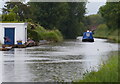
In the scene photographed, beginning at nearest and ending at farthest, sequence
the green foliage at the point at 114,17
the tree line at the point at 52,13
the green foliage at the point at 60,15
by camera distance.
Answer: the green foliage at the point at 114,17 < the tree line at the point at 52,13 < the green foliage at the point at 60,15

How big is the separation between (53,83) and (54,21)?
73.0m

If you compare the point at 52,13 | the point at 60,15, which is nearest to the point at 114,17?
the point at 52,13

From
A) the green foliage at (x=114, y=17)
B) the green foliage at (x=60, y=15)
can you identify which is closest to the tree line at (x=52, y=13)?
the green foliage at (x=60, y=15)

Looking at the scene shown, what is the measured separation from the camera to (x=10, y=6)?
8156cm

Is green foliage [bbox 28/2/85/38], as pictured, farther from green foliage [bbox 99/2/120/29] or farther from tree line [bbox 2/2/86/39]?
green foliage [bbox 99/2/120/29]

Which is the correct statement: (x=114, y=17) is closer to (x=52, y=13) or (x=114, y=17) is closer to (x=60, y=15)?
(x=52, y=13)

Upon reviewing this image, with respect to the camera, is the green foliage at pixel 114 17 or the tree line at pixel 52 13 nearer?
the green foliage at pixel 114 17

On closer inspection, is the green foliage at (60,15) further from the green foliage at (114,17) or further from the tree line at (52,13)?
the green foliage at (114,17)

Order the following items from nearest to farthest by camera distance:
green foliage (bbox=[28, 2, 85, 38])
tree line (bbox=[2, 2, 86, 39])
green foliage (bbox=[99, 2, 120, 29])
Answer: green foliage (bbox=[99, 2, 120, 29]) → tree line (bbox=[2, 2, 86, 39]) → green foliage (bbox=[28, 2, 85, 38])

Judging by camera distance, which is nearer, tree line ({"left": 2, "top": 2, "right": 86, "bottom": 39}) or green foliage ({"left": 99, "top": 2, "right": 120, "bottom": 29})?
green foliage ({"left": 99, "top": 2, "right": 120, "bottom": 29})

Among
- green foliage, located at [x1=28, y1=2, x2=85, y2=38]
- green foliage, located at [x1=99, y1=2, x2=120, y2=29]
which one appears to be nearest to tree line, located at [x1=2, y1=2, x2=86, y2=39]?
green foliage, located at [x1=28, y1=2, x2=85, y2=38]

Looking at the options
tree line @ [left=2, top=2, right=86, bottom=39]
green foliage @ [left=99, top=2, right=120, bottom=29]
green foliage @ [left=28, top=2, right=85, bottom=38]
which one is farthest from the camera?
green foliage @ [left=28, top=2, right=85, bottom=38]

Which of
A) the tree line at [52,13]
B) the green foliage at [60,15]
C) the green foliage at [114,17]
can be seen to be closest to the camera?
the green foliage at [114,17]

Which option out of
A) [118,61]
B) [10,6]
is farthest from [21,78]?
[10,6]
